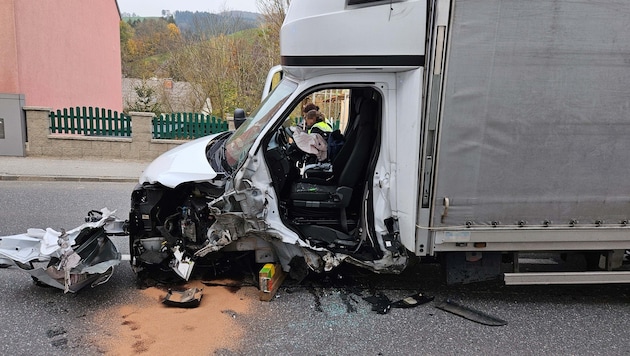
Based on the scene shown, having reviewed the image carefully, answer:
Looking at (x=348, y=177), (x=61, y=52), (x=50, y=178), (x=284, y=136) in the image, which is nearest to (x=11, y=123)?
(x=50, y=178)

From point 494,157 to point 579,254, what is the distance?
1.45 meters

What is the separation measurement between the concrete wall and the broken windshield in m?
8.71

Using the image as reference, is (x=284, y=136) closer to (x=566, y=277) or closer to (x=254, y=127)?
(x=254, y=127)

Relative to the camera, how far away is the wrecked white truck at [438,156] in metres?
3.50

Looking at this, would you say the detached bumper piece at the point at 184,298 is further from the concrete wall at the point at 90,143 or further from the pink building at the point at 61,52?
the pink building at the point at 61,52

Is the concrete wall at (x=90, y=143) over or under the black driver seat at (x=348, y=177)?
under

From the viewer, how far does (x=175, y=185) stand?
3920mm

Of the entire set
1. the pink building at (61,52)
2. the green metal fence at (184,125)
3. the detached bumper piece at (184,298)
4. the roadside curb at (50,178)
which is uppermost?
the pink building at (61,52)

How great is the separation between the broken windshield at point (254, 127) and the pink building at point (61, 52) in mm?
10709

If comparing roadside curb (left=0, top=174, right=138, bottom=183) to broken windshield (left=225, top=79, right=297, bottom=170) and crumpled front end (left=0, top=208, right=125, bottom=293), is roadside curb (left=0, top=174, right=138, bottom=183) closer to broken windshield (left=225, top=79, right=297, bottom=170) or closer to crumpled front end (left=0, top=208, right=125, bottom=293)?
crumpled front end (left=0, top=208, right=125, bottom=293)

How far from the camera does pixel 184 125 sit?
1294cm

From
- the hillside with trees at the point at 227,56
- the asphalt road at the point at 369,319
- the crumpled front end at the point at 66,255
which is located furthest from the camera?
the hillside with trees at the point at 227,56

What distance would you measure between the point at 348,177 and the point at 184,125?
379 inches

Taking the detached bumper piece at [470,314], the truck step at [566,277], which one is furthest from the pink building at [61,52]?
the truck step at [566,277]
